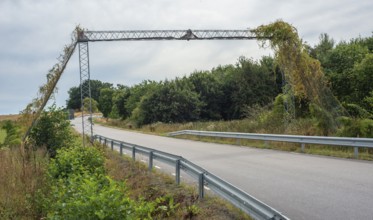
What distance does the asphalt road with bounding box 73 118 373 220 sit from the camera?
6.94 meters

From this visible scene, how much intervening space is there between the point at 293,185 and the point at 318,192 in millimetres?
887

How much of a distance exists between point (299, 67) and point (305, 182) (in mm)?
11679

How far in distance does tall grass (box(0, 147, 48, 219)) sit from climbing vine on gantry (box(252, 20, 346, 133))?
1348cm

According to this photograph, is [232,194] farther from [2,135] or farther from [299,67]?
[299,67]

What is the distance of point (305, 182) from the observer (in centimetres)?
938

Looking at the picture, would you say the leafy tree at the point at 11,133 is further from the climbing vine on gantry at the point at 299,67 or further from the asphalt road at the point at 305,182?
the climbing vine on gantry at the point at 299,67

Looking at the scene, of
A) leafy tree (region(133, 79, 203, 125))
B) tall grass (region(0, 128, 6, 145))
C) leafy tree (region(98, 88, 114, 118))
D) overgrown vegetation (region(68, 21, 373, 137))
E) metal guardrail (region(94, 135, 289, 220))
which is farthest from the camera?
leafy tree (region(98, 88, 114, 118))

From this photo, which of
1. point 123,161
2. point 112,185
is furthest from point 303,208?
point 123,161

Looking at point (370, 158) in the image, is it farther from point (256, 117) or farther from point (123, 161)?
point (256, 117)

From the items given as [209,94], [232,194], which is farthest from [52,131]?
[209,94]

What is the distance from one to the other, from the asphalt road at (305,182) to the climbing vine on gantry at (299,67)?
558cm

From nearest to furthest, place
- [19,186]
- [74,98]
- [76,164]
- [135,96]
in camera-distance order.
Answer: [19,186], [76,164], [135,96], [74,98]

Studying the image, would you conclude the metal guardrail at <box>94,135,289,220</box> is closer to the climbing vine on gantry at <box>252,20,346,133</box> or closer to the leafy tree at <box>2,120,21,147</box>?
the leafy tree at <box>2,120,21,147</box>

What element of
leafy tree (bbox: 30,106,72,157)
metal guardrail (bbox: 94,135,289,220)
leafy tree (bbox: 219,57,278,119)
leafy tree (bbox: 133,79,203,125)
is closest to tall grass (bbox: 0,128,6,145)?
leafy tree (bbox: 30,106,72,157)
